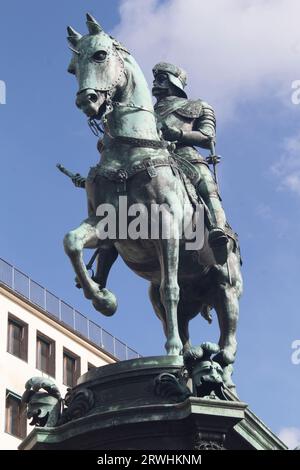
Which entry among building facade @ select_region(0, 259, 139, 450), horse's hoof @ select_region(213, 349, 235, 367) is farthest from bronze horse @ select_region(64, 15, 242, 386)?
building facade @ select_region(0, 259, 139, 450)

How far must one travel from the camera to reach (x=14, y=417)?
2231 inches

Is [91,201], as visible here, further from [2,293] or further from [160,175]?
[2,293]

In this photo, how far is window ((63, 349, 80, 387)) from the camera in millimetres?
61469

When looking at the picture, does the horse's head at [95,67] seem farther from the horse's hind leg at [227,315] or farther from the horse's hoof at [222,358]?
the horse's hoof at [222,358]

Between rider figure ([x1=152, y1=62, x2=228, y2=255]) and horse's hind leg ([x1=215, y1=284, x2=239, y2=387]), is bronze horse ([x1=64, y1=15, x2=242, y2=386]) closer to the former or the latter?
horse's hind leg ([x1=215, y1=284, x2=239, y2=387])

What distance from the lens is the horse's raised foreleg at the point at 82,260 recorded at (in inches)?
667

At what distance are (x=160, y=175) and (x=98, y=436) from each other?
3891 mm

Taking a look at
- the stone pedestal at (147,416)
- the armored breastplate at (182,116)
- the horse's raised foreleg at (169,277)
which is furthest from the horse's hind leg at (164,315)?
the stone pedestal at (147,416)

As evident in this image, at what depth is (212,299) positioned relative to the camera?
62.6ft

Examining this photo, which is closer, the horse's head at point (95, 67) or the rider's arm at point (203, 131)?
the horse's head at point (95, 67)

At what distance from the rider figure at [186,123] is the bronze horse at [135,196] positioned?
0.77 metres
